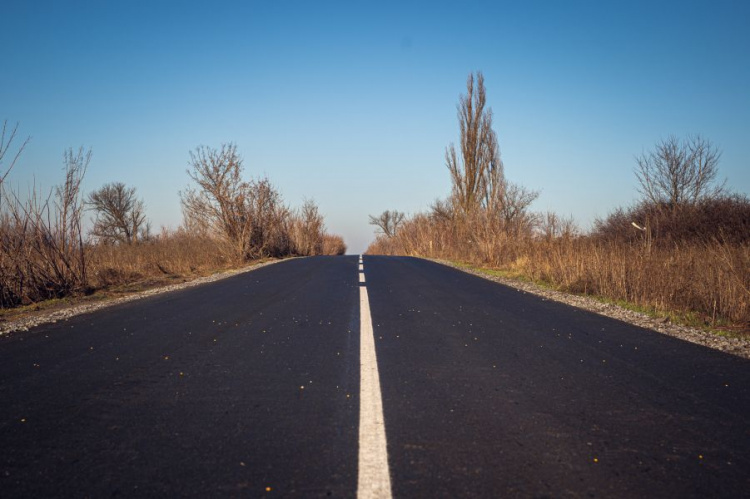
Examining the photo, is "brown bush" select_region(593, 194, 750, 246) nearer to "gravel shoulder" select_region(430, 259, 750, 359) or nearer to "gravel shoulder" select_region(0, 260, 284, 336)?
"gravel shoulder" select_region(430, 259, 750, 359)

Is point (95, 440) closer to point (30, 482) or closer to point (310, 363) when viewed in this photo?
point (30, 482)

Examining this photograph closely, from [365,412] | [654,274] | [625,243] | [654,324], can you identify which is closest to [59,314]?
[365,412]

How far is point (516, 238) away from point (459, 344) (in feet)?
48.9

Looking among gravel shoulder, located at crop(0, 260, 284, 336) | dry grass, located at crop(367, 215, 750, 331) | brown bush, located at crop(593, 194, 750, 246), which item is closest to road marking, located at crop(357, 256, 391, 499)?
gravel shoulder, located at crop(0, 260, 284, 336)

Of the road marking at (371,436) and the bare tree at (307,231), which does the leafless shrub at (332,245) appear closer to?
the bare tree at (307,231)

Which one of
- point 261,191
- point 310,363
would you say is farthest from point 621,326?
point 261,191

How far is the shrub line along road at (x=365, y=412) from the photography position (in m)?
2.29

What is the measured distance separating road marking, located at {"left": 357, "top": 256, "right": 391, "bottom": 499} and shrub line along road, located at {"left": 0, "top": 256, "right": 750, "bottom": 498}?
0.05 feet

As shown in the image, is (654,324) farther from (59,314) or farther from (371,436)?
(59,314)

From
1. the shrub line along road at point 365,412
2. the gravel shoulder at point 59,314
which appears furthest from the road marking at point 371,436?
the gravel shoulder at point 59,314

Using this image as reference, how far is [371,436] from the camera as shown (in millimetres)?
2756

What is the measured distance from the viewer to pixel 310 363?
436 cm

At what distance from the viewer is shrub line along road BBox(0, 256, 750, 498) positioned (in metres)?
2.29

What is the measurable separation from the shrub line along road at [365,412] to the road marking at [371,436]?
2cm
